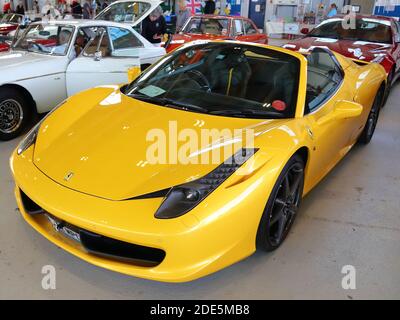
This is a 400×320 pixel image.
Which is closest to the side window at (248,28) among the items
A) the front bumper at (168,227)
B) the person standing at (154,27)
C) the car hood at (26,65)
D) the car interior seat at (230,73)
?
the person standing at (154,27)

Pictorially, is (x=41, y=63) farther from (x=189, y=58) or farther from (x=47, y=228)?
(x=47, y=228)

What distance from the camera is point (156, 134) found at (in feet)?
6.95

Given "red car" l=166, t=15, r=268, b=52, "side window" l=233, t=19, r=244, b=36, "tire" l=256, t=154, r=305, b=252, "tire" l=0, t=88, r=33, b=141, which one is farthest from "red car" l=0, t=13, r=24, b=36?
"tire" l=256, t=154, r=305, b=252

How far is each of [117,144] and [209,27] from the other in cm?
618

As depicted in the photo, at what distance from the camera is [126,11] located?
546 centimetres

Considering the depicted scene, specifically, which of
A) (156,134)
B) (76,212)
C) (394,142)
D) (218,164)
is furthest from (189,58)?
(394,142)

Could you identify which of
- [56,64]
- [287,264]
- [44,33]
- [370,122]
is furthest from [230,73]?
[44,33]

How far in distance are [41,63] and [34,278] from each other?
106 inches

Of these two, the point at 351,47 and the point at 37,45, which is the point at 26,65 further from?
the point at 351,47

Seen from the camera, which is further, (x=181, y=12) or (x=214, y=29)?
(x=181, y=12)

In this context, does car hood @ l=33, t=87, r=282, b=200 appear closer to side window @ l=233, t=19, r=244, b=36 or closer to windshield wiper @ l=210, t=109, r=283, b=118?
windshield wiper @ l=210, t=109, r=283, b=118

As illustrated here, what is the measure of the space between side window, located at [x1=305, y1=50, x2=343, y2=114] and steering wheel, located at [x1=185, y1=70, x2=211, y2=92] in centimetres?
66

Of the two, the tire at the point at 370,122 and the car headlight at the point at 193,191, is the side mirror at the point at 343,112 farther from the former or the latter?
the tire at the point at 370,122

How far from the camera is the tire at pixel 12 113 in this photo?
3691 mm
